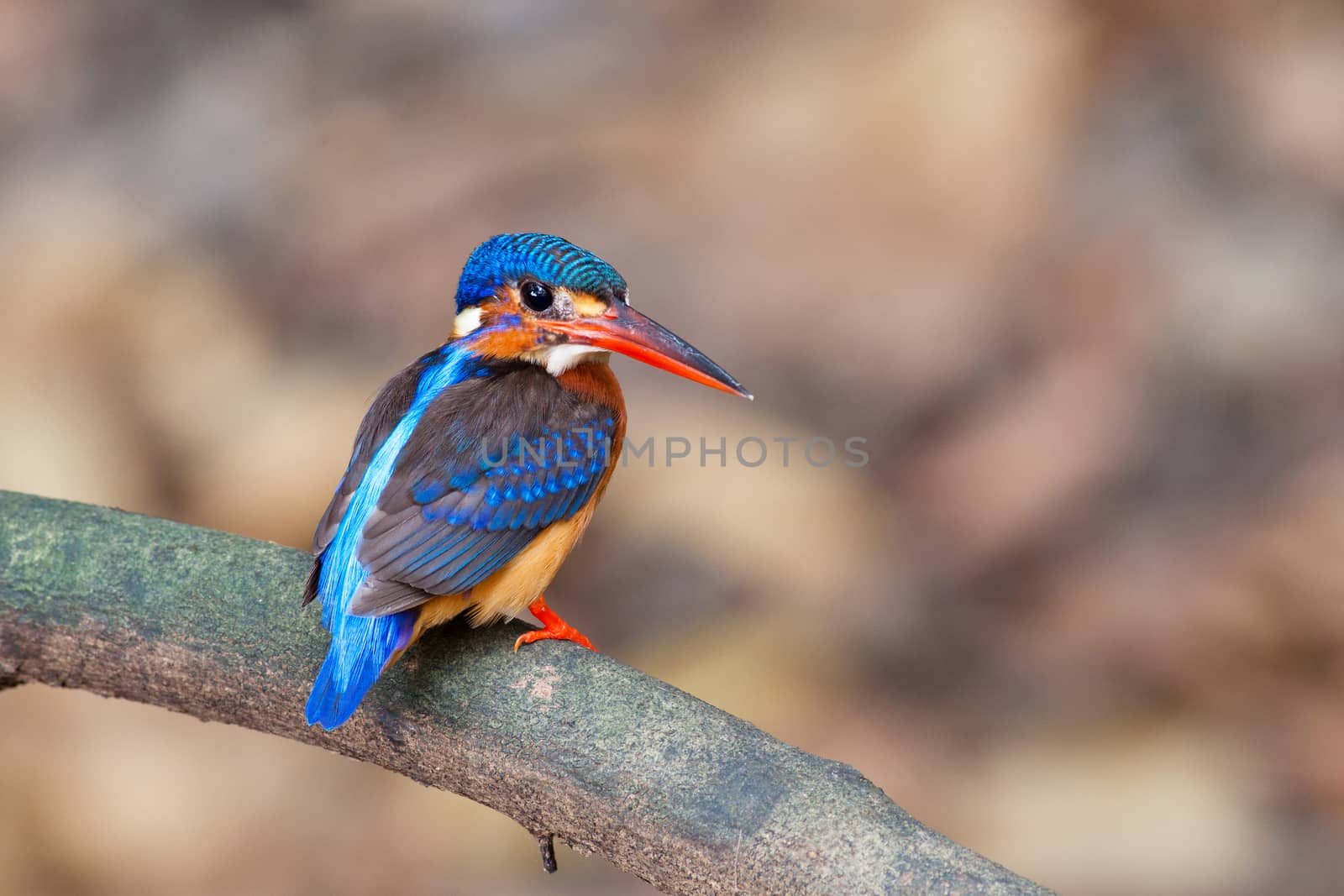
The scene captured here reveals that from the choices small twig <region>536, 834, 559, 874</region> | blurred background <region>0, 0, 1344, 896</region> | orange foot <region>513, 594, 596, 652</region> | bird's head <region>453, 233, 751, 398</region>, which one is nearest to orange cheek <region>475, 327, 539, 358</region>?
bird's head <region>453, 233, 751, 398</region>

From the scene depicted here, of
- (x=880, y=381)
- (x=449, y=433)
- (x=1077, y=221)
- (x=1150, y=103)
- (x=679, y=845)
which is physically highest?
(x=1150, y=103)

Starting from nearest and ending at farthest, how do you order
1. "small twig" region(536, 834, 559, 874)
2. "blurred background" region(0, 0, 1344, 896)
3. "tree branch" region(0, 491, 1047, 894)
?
"tree branch" region(0, 491, 1047, 894) < "small twig" region(536, 834, 559, 874) < "blurred background" region(0, 0, 1344, 896)

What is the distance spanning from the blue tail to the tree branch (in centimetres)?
12

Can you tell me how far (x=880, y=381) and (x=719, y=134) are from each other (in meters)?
0.90

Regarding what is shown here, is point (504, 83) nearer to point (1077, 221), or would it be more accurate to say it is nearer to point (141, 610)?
point (1077, 221)

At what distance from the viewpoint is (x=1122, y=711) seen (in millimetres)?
3711

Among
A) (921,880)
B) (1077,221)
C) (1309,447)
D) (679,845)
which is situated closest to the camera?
(921,880)

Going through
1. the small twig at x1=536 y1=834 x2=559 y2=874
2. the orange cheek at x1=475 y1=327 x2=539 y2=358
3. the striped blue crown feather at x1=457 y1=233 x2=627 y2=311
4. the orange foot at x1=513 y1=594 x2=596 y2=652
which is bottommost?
the small twig at x1=536 y1=834 x2=559 y2=874

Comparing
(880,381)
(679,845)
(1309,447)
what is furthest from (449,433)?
(1309,447)

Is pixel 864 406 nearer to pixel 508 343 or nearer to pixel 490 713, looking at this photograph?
pixel 508 343

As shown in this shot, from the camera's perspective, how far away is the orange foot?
1893mm

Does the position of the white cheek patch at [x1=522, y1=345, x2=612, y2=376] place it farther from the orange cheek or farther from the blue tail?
the blue tail

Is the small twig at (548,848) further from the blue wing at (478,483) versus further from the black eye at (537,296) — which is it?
the black eye at (537,296)

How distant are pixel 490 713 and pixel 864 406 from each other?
7.23 ft
